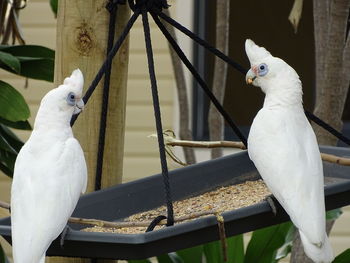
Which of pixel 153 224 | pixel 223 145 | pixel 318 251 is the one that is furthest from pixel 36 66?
pixel 318 251

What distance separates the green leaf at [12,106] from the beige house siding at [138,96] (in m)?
1.69

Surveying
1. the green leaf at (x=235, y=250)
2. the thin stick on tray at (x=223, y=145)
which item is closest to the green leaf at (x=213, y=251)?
the green leaf at (x=235, y=250)

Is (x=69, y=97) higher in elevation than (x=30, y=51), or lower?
higher

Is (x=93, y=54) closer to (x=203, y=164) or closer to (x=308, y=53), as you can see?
(x=203, y=164)

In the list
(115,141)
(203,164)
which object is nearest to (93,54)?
(115,141)

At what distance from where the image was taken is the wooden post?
2.17 metres

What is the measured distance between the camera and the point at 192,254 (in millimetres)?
3008

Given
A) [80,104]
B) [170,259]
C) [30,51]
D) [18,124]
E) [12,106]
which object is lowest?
[170,259]

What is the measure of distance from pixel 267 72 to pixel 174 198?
428 mm

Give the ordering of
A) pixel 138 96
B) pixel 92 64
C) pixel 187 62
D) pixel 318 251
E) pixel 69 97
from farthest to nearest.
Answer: pixel 138 96 → pixel 92 64 → pixel 187 62 → pixel 69 97 → pixel 318 251

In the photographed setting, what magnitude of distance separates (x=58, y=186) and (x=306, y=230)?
45 cm

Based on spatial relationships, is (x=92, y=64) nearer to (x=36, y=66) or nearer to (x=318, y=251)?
(x=318, y=251)

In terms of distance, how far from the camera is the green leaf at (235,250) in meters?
2.95

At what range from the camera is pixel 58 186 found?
175 centimetres
